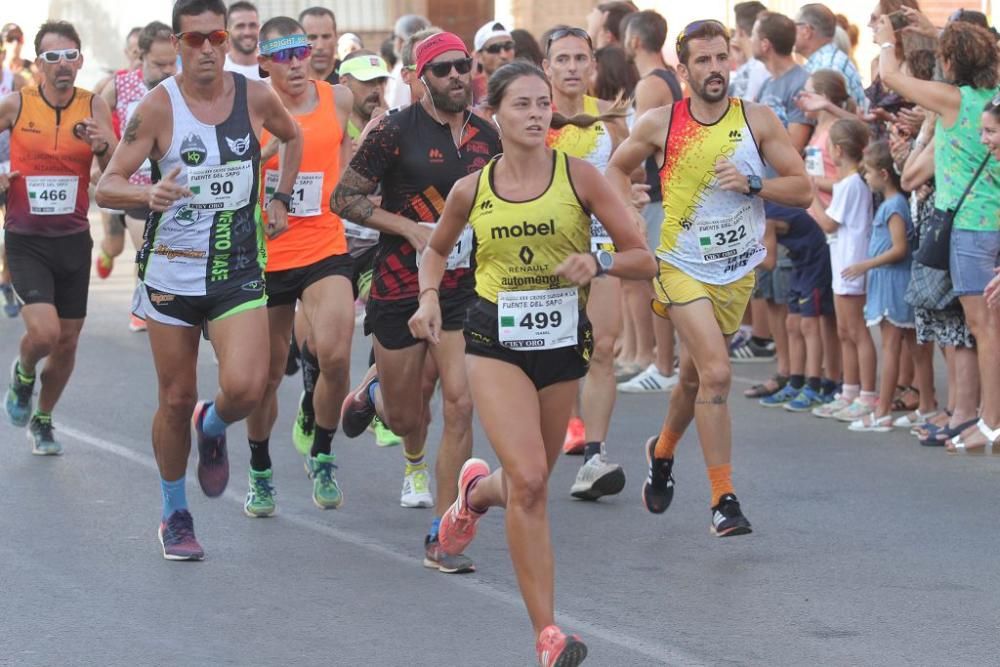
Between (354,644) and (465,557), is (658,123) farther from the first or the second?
(354,644)

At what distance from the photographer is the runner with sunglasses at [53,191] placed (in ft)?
32.4

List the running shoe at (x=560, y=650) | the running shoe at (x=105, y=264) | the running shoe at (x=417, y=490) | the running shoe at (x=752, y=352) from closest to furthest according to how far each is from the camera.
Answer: the running shoe at (x=560, y=650) < the running shoe at (x=417, y=490) < the running shoe at (x=752, y=352) < the running shoe at (x=105, y=264)

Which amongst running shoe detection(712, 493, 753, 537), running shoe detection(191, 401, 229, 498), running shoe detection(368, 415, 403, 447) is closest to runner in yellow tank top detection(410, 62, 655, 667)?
running shoe detection(712, 493, 753, 537)

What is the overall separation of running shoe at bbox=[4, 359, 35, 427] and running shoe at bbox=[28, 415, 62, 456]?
184mm

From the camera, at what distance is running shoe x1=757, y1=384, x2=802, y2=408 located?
37.7 ft

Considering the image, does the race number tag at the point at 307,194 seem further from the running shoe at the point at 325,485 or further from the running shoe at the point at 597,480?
the running shoe at the point at 597,480

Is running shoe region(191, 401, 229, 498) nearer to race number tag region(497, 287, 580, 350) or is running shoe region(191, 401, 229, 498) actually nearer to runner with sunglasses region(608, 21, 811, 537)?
runner with sunglasses region(608, 21, 811, 537)

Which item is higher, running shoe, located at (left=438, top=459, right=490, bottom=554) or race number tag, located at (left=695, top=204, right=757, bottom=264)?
race number tag, located at (left=695, top=204, right=757, bottom=264)

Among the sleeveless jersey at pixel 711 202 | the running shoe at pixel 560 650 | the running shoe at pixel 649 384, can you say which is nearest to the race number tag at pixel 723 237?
the sleeveless jersey at pixel 711 202

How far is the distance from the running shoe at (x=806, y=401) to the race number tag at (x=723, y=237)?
342 centimetres

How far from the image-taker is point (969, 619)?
6.47m

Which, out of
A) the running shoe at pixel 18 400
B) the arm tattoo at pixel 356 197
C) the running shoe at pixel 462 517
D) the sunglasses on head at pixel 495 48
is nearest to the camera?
the running shoe at pixel 462 517

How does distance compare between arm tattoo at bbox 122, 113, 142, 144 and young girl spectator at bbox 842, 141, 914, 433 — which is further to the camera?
young girl spectator at bbox 842, 141, 914, 433

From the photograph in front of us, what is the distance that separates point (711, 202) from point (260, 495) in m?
2.44
